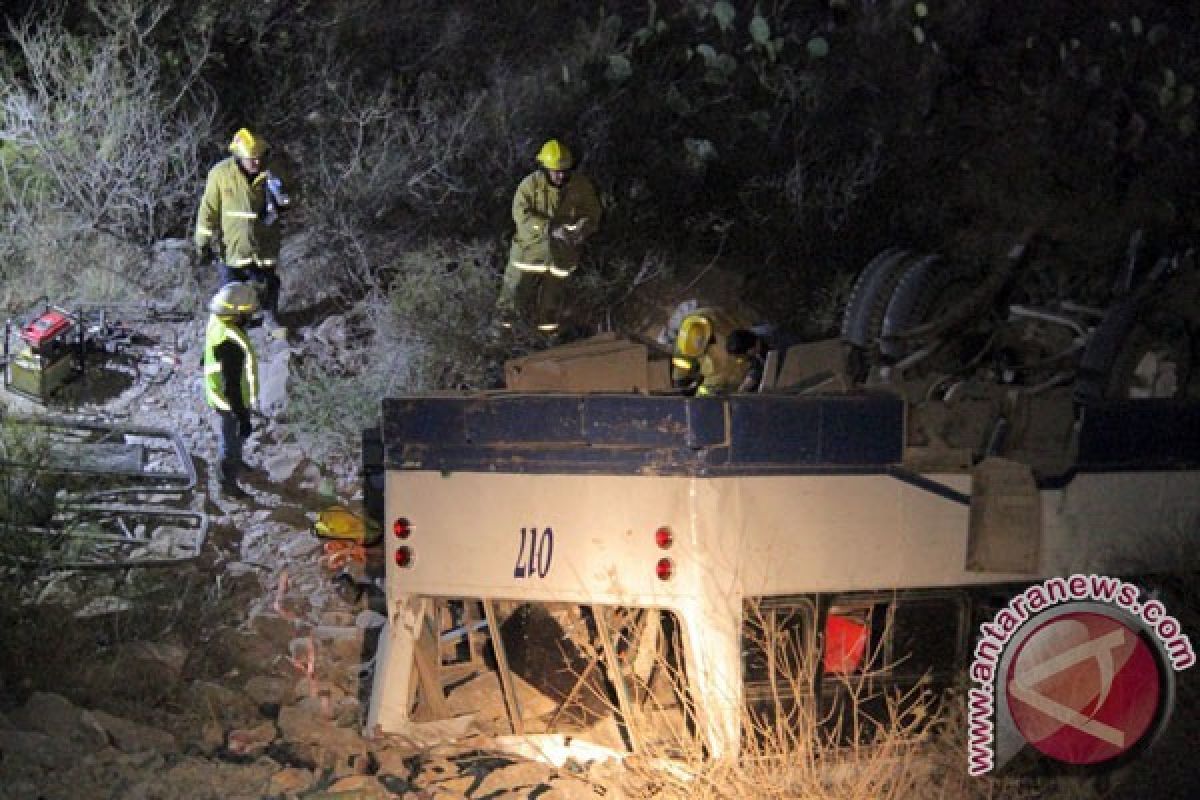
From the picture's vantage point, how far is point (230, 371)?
32.2 ft

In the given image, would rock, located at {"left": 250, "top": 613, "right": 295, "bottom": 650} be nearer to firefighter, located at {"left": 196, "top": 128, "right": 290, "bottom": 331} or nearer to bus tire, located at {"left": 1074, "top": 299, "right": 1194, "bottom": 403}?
firefighter, located at {"left": 196, "top": 128, "right": 290, "bottom": 331}

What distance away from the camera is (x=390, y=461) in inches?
223

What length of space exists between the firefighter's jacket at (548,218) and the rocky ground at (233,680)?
226 centimetres

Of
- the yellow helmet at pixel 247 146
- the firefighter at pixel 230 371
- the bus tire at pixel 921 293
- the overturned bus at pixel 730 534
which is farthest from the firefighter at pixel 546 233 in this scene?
the overturned bus at pixel 730 534

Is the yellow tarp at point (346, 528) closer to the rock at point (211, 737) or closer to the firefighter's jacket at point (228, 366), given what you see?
the firefighter's jacket at point (228, 366)

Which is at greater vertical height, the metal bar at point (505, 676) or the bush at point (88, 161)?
the bush at point (88, 161)

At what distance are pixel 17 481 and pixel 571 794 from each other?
4801 millimetres

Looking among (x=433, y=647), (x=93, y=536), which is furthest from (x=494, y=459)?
(x=93, y=536)

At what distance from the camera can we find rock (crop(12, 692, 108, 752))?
588 centimetres

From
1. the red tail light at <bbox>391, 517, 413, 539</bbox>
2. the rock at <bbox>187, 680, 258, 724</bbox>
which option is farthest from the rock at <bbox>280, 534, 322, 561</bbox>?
the red tail light at <bbox>391, 517, 413, 539</bbox>

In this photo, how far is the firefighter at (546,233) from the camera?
11.6 meters

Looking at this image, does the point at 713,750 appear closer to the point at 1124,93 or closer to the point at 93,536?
the point at 93,536

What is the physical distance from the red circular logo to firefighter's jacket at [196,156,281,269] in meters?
7.08

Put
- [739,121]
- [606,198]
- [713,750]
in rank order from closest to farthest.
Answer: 1. [713,750]
2. [606,198]
3. [739,121]
